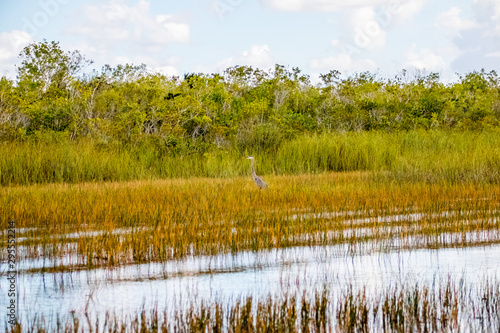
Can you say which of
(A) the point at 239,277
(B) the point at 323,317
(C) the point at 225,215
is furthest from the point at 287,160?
(B) the point at 323,317

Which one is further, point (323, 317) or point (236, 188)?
point (236, 188)

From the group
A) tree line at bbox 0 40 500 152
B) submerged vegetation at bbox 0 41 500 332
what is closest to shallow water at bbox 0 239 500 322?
submerged vegetation at bbox 0 41 500 332

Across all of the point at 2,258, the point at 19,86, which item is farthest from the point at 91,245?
the point at 19,86

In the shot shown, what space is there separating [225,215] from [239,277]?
12.1 feet

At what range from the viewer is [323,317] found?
5590 mm

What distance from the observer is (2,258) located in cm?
820

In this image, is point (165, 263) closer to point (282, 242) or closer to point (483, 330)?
point (282, 242)

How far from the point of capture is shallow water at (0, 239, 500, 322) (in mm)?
6363

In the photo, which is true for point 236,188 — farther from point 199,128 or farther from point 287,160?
point 199,128

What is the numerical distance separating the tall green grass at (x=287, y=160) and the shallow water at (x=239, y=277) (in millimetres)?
7594

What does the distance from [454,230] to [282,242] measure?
7.95 ft

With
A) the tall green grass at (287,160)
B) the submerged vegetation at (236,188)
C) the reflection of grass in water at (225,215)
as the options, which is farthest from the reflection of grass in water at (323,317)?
the tall green grass at (287,160)

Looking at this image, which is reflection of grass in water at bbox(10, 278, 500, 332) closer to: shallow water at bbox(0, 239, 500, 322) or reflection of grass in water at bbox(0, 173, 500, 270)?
shallow water at bbox(0, 239, 500, 322)

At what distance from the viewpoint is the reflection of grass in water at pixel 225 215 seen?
863cm
